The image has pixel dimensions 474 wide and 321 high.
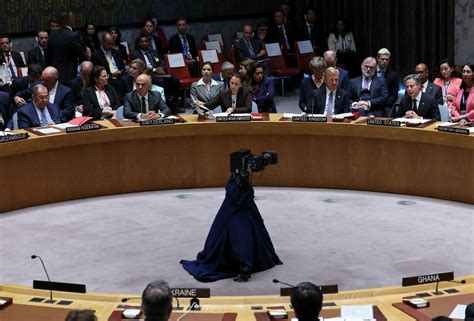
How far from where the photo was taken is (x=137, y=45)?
15.5m

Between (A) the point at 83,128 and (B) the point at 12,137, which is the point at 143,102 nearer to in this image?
(A) the point at 83,128

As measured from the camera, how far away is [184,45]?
16562mm

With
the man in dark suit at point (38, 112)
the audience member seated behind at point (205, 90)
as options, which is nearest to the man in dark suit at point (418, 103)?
the audience member seated behind at point (205, 90)

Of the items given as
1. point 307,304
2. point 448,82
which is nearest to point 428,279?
point 307,304

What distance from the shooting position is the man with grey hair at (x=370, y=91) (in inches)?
Result: 471

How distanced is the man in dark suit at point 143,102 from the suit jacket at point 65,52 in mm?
2898

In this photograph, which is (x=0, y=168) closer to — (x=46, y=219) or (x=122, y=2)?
(x=46, y=219)

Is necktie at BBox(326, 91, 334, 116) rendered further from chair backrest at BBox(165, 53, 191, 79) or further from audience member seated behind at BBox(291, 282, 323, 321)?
audience member seated behind at BBox(291, 282, 323, 321)

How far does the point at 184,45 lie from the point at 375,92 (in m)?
5.23

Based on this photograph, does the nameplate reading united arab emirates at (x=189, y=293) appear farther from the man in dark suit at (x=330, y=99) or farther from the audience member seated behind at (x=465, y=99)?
the audience member seated behind at (x=465, y=99)

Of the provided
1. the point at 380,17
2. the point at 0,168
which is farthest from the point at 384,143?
the point at 380,17

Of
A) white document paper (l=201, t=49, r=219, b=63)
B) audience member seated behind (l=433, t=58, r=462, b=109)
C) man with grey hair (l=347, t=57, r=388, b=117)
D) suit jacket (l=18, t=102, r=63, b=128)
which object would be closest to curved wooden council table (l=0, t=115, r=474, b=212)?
suit jacket (l=18, t=102, r=63, b=128)

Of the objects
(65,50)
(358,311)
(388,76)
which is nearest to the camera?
(358,311)

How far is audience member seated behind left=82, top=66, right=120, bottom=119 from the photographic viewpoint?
11.6 metres
